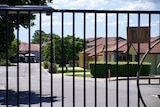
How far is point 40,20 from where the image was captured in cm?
504

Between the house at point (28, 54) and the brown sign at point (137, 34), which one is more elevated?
the brown sign at point (137, 34)

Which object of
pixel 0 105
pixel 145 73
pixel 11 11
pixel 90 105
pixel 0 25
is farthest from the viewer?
pixel 145 73

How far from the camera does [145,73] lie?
36.6 meters

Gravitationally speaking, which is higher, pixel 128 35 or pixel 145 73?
pixel 128 35

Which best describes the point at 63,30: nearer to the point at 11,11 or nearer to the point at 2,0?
the point at 11,11

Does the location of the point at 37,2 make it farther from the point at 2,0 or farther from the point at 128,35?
the point at 128,35

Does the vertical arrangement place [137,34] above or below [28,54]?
above

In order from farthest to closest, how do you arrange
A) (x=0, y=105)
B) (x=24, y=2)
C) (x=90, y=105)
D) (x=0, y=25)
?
(x=24, y=2) < (x=0, y=25) < (x=90, y=105) < (x=0, y=105)

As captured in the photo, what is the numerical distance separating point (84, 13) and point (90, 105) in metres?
9.16

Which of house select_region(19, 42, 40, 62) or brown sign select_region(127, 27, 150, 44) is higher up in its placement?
brown sign select_region(127, 27, 150, 44)

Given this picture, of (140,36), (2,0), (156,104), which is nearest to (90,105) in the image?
(156,104)

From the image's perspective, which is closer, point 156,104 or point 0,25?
point 156,104

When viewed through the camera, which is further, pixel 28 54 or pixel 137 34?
pixel 28 54

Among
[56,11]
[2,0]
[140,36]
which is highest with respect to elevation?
[2,0]
